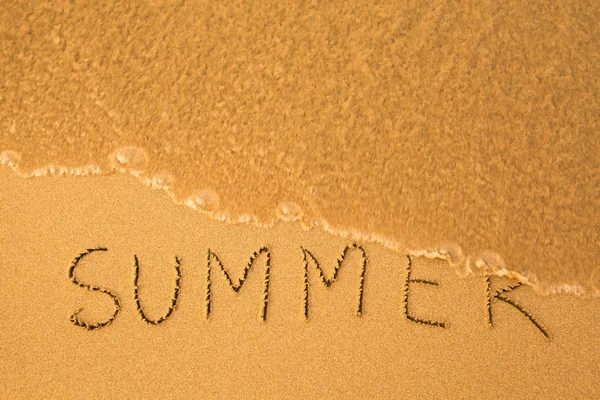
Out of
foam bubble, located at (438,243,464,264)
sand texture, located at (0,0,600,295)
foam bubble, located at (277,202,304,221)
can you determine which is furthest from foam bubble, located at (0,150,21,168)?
foam bubble, located at (438,243,464,264)

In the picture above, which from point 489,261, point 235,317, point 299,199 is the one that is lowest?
point 235,317

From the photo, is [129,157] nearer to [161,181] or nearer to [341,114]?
[161,181]

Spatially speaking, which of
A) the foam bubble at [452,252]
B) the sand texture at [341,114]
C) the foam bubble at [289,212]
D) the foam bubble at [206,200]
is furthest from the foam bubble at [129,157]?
the foam bubble at [452,252]

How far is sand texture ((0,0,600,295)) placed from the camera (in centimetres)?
123

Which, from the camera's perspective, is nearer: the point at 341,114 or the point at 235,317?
the point at 235,317

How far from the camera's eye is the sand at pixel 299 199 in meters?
1.14

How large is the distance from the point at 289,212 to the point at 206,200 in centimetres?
19

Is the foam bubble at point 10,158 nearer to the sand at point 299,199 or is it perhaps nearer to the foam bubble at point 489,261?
the sand at point 299,199

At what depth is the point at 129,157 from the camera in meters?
1.22

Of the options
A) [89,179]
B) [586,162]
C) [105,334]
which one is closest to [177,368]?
[105,334]

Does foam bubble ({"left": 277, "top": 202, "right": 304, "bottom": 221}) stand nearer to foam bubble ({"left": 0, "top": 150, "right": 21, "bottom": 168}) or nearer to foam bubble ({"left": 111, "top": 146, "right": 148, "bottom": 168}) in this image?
foam bubble ({"left": 111, "top": 146, "right": 148, "bottom": 168})

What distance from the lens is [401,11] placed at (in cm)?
134

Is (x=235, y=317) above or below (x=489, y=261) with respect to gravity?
below

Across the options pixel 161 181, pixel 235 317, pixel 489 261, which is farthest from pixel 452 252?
pixel 161 181
